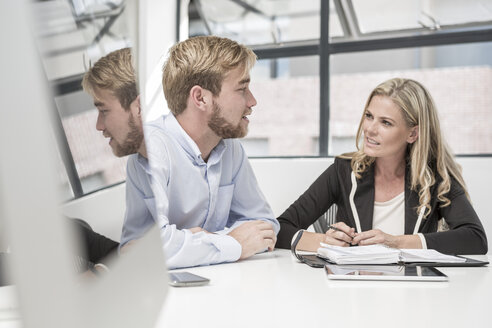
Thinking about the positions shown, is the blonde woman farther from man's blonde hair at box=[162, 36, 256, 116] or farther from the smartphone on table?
the smartphone on table

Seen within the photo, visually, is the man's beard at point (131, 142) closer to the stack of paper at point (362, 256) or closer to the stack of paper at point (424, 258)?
the stack of paper at point (362, 256)

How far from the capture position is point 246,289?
3.34ft

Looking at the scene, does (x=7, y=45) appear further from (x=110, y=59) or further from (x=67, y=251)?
(x=110, y=59)

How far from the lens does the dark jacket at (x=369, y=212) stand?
6.17ft

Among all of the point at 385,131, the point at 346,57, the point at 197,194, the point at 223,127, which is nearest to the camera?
the point at 197,194

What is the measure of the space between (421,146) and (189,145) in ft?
3.76

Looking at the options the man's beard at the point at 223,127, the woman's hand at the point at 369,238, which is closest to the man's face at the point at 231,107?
the man's beard at the point at 223,127

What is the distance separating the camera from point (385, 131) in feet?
7.78

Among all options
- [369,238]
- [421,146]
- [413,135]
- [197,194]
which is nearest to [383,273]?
[369,238]

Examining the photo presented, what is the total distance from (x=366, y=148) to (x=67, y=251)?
7.45 ft

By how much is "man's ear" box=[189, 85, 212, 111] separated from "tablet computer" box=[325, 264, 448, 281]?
911 millimetres

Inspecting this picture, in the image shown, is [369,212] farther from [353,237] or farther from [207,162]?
[207,162]

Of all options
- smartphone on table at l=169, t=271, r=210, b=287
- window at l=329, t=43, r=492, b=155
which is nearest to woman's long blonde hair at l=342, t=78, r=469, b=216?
smartphone on table at l=169, t=271, r=210, b=287

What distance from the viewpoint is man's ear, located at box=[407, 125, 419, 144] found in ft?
7.91
